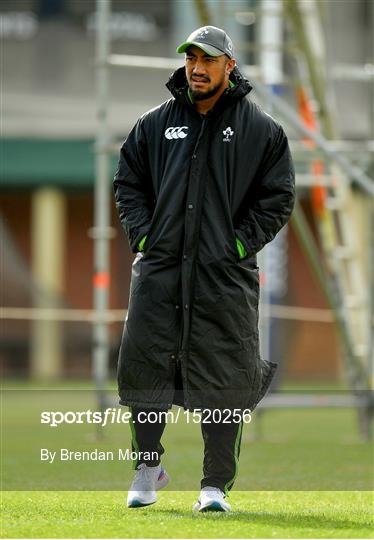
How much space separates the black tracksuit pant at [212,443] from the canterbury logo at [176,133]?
91cm

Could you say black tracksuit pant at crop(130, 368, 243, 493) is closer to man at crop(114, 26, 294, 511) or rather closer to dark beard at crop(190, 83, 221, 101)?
man at crop(114, 26, 294, 511)

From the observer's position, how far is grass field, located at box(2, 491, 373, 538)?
5207 millimetres

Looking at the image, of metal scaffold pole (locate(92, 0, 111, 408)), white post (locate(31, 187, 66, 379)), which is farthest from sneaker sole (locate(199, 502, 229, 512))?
white post (locate(31, 187, 66, 379))

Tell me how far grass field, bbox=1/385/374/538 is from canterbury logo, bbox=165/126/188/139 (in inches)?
55.4

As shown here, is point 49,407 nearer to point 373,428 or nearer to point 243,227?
point 373,428

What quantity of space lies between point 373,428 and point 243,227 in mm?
5955

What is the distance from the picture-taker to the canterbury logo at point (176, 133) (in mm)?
5848

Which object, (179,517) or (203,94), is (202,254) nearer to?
(203,94)

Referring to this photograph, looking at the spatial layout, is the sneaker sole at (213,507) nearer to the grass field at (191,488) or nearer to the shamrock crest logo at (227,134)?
the grass field at (191,488)

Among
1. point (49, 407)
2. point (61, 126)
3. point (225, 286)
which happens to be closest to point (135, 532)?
point (225, 286)

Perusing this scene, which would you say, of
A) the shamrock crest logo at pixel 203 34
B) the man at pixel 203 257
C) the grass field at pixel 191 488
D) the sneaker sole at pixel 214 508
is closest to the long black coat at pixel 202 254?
the man at pixel 203 257

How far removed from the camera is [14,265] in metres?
22.5

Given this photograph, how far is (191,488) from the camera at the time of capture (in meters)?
7.12

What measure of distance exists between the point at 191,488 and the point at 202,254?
5.65ft
